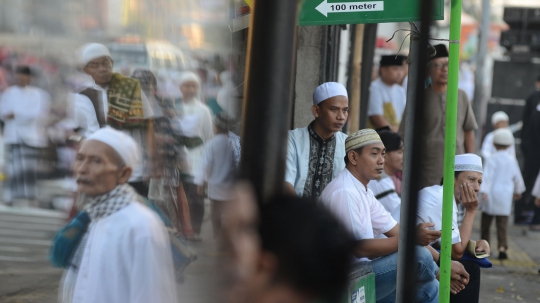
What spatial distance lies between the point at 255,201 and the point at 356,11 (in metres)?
2.75

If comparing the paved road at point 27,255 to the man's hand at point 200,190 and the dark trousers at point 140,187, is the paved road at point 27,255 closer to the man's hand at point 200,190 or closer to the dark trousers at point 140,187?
the dark trousers at point 140,187

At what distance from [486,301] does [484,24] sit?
1018 centimetres

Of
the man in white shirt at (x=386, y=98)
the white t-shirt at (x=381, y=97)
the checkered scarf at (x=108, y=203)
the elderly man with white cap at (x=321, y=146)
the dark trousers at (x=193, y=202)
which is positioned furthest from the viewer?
the white t-shirt at (x=381, y=97)

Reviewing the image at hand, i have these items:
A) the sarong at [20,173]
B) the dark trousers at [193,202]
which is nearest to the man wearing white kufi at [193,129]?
the dark trousers at [193,202]

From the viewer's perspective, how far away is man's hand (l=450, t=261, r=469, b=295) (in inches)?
172

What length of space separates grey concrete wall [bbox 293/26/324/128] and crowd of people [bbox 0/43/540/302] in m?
0.77

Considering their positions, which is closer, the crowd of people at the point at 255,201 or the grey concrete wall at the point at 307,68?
the crowd of people at the point at 255,201

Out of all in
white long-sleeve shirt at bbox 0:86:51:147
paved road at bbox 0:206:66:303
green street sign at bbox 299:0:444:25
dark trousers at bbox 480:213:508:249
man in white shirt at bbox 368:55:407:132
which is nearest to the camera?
green street sign at bbox 299:0:444:25

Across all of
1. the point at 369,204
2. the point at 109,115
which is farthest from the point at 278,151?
the point at 109,115

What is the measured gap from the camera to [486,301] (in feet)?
21.6

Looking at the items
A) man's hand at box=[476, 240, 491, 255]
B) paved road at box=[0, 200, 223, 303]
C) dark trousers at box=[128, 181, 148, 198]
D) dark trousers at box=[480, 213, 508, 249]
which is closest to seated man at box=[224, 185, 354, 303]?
paved road at box=[0, 200, 223, 303]

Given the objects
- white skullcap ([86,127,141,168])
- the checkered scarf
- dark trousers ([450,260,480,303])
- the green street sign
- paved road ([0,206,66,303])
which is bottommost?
paved road ([0,206,66,303])

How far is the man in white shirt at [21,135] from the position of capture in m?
10.6

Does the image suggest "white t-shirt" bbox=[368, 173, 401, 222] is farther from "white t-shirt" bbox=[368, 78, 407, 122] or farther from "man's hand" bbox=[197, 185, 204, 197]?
"white t-shirt" bbox=[368, 78, 407, 122]
